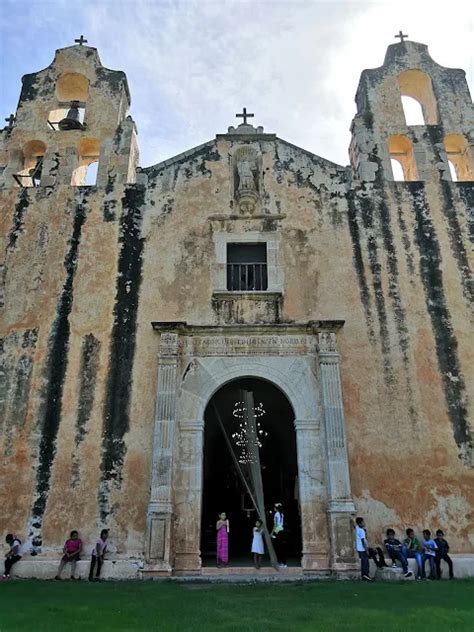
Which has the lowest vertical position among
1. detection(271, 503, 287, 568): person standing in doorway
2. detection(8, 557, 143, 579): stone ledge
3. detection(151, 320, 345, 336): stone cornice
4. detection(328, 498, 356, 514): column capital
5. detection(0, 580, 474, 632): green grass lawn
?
detection(0, 580, 474, 632): green grass lawn

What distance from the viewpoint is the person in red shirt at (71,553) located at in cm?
902

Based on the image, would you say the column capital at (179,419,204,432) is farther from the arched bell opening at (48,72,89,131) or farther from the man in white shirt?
the arched bell opening at (48,72,89,131)

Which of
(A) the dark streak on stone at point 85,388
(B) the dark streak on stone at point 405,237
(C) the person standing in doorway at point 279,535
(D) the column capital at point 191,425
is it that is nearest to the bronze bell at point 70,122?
(A) the dark streak on stone at point 85,388

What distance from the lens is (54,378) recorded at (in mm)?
10523

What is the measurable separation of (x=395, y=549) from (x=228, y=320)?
16.8ft

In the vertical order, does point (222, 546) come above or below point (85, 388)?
below

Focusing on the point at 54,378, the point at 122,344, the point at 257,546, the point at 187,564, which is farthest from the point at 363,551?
the point at 54,378

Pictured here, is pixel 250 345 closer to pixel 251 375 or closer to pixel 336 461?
pixel 251 375

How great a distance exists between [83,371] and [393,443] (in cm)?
601

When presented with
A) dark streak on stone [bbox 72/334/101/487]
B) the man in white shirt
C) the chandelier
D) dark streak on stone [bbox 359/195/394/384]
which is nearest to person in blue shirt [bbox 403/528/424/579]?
the man in white shirt

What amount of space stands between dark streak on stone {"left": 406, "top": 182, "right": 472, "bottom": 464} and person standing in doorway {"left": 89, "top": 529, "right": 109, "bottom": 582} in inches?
256

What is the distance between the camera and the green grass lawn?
18.3 feet

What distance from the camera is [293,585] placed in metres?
8.18

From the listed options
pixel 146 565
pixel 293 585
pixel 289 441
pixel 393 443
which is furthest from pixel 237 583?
pixel 289 441
